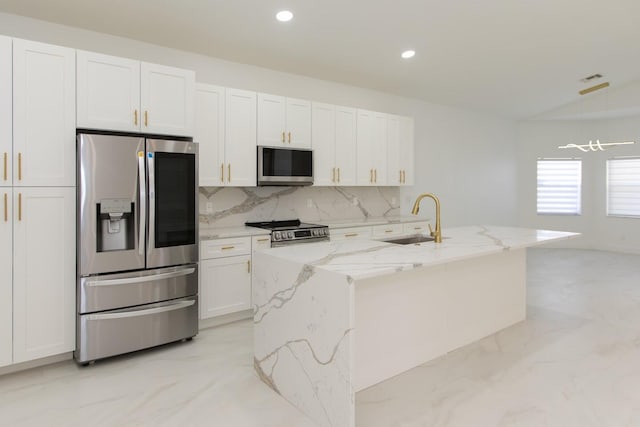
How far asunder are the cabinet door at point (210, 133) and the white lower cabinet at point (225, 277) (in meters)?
0.65

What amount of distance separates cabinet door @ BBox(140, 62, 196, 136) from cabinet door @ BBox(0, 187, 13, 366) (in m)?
1.04

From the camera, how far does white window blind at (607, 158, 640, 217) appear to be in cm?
770

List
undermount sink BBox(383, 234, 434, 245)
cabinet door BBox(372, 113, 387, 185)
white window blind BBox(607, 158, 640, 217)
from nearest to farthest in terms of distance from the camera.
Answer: undermount sink BBox(383, 234, 434, 245)
cabinet door BBox(372, 113, 387, 185)
white window blind BBox(607, 158, 640, 217)

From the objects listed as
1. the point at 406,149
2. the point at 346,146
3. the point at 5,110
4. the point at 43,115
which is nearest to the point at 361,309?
the point at 43,115

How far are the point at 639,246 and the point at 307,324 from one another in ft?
26.6

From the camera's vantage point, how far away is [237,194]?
449cm

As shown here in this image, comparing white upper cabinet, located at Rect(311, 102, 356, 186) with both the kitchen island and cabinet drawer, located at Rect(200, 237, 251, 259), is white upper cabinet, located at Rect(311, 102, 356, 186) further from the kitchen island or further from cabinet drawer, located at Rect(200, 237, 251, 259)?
the kitchen island

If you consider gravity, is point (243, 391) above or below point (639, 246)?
below

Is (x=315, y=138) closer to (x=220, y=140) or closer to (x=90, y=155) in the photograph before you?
(x=220, y=140)

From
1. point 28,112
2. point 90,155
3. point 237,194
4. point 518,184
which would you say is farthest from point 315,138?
point 518,184

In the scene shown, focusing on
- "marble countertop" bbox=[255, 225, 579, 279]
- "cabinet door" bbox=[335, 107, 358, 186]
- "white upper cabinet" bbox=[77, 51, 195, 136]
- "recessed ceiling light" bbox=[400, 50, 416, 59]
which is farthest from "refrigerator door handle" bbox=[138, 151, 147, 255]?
"recessed ceiling light" bbox=[400, 50, 416, 59]

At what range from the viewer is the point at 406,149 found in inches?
223

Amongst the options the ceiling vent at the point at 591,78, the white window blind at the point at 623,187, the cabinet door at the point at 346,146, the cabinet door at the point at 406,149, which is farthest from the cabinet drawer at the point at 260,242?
the white window blind at the point at 623,187

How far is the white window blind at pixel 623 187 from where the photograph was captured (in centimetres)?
770
